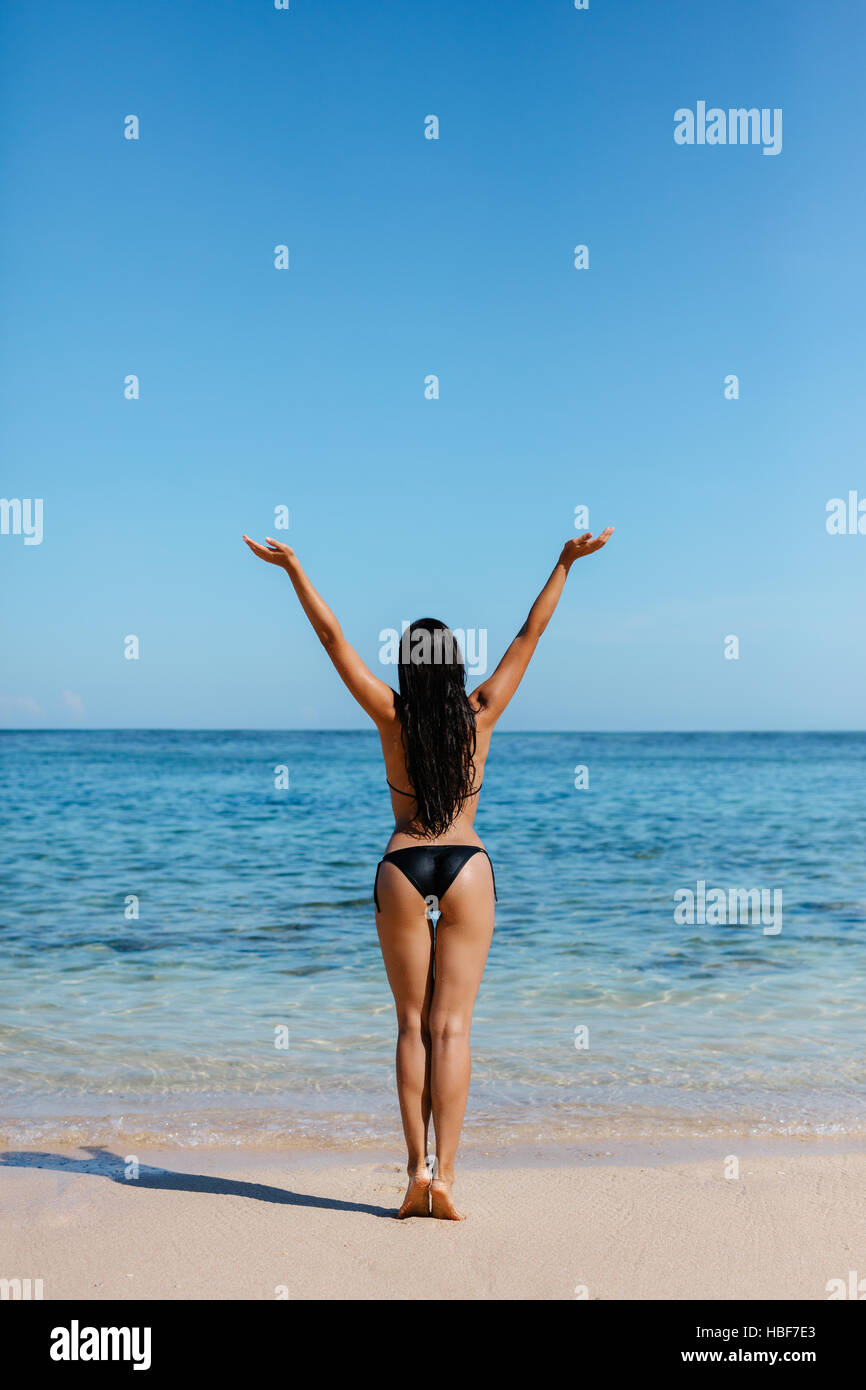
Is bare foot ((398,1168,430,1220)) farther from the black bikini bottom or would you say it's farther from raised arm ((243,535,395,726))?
raised arm ((243,535,395,726))

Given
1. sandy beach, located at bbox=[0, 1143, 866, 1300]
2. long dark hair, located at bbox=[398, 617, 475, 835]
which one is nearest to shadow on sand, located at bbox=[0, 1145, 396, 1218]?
sandy beach, located at bbox=[0, 1143, 866, 1300]

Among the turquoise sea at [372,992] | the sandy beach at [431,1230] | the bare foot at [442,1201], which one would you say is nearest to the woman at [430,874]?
the bare foot at [442,1201]

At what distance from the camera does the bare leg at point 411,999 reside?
3.38m

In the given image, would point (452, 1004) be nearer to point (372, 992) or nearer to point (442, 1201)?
point (442, 1201)

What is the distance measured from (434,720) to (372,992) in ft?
12.6

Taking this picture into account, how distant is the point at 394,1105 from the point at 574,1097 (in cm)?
85

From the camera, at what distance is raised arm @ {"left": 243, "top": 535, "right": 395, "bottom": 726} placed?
3422 mm

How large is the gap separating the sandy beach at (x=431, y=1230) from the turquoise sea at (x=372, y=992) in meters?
0.47

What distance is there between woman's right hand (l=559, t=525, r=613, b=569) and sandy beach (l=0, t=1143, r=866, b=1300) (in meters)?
2.24

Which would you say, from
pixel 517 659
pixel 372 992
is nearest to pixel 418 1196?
pixel 517 659

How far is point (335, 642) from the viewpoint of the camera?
344 cm
